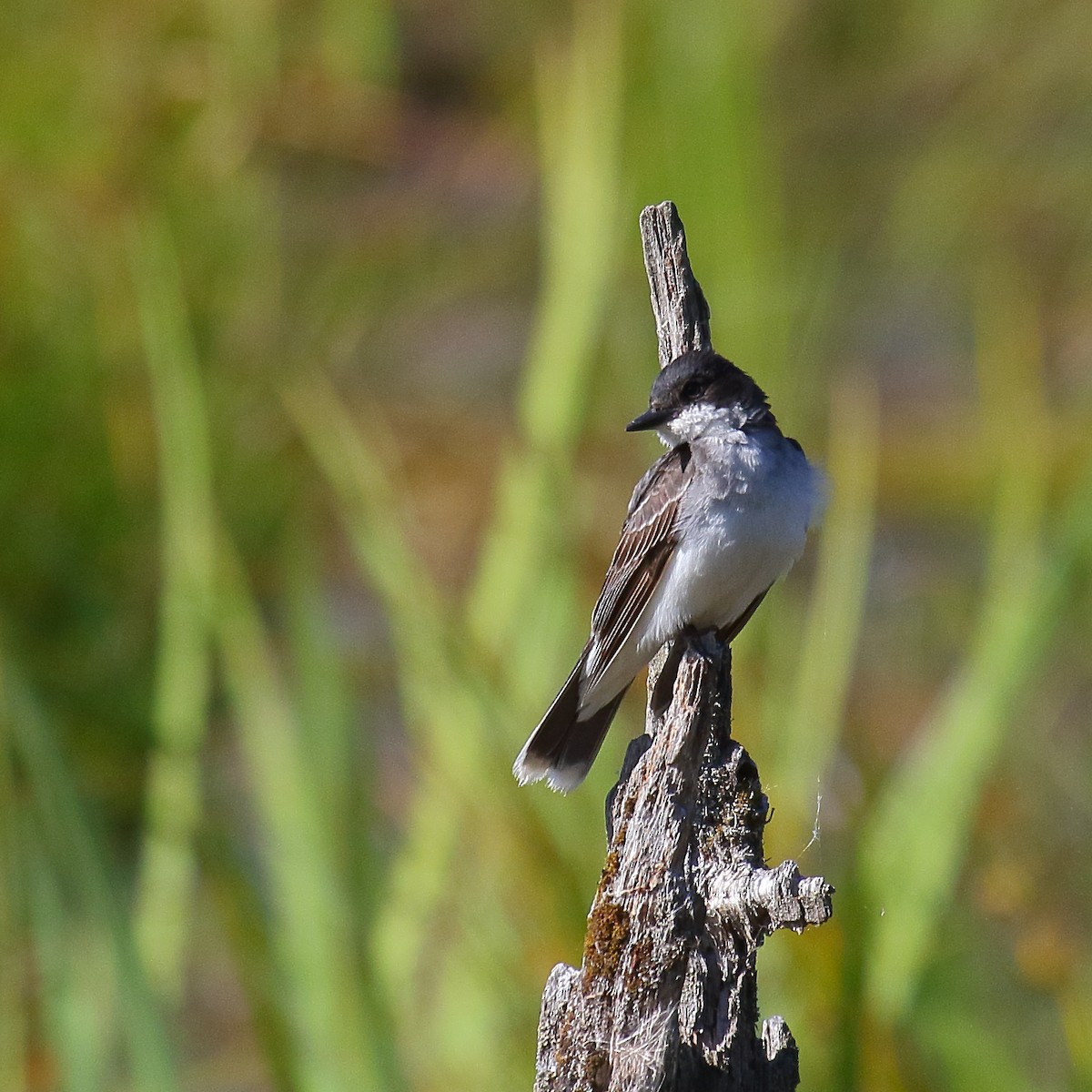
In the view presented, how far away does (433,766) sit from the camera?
147 inches

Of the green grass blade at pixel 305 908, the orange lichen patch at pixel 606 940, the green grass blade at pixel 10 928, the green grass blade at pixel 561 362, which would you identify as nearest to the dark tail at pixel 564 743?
the green grass blade at pixel 305 908

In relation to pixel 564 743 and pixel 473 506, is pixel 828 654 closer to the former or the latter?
pixel 564 743

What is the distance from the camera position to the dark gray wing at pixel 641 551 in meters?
2.95

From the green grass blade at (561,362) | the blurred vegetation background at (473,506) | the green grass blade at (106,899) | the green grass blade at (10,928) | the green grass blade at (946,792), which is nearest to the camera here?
the green grass blade at (106,899)

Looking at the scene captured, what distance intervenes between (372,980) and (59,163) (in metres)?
5.62

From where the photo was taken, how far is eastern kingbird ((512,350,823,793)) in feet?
9.52

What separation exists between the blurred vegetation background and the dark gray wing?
0.51 metres

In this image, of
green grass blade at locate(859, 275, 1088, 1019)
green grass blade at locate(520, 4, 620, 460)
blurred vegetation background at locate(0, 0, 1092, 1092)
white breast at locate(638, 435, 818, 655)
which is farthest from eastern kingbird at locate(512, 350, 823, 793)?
green grass blade at locate(520, 4, 620, 460)

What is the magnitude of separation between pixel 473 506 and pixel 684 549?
216 inches

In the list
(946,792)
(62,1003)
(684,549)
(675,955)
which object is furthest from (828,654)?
(675,955)

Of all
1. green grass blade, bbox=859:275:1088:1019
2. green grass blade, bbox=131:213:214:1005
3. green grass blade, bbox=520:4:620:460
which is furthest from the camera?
green grass blade, bbox=520:4:620:460

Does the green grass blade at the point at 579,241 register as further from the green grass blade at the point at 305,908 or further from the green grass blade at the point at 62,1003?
the green grass blade at the point at 62,1003

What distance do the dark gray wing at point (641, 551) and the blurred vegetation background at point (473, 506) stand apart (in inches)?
20.2

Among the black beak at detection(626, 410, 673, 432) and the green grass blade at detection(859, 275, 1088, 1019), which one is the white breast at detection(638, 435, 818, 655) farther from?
the green grass blade at detection(859, 275, 1088, 1019)
